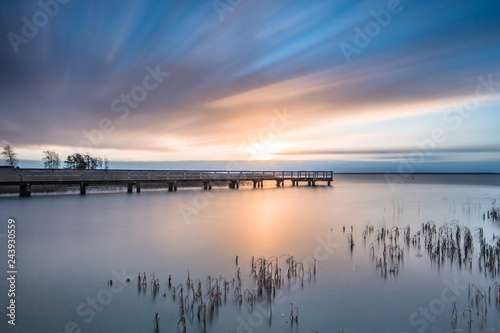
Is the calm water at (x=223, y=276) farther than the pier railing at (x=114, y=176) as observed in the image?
No

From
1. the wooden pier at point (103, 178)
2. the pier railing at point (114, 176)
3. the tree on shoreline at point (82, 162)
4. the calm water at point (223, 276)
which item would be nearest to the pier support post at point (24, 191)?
the wooden pier at point (103, 178)

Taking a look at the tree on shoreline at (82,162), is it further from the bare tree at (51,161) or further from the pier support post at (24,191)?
the pier support post at (24,191)

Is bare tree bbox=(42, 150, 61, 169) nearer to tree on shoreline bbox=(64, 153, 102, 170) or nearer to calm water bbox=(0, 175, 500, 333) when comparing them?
tree on shoreline bbox=(64, 153, 102, 170)

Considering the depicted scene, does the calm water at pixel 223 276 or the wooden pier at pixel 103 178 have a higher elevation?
the wooden pier at pixel 103 178

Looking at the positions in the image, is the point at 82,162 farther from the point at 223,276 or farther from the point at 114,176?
the point at 223,276

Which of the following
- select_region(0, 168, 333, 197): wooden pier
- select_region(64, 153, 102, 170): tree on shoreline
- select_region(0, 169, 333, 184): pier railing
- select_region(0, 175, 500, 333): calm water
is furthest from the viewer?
select_region(64, 153, 102, 170): tree on shoreline

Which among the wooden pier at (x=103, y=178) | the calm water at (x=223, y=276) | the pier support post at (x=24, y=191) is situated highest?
the wooden pier at (x=103, y=178)

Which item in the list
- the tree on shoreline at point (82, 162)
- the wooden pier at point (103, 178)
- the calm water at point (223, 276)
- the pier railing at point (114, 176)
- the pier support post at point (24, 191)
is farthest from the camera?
the tree on shoreline at point (82, 162)

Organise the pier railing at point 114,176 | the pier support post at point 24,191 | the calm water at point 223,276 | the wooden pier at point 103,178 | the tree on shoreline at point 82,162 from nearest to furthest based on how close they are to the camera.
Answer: the calm water at point 223,276
the pier support post at point 24,191
the wooden pier at point 103,178
the pier railing at point 114,176
the tree on shoreline at point 82,162

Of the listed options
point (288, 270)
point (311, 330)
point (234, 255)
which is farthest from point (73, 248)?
point (311, 330)

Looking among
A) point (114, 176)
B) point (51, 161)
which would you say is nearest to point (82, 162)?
point (51, 161)

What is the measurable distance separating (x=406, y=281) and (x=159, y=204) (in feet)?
65.7

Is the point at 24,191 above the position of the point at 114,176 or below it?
below

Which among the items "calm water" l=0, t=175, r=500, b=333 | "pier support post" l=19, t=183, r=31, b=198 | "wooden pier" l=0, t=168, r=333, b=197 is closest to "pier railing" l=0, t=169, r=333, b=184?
"wooden pier" l=0, t=168, r=333, b=197
